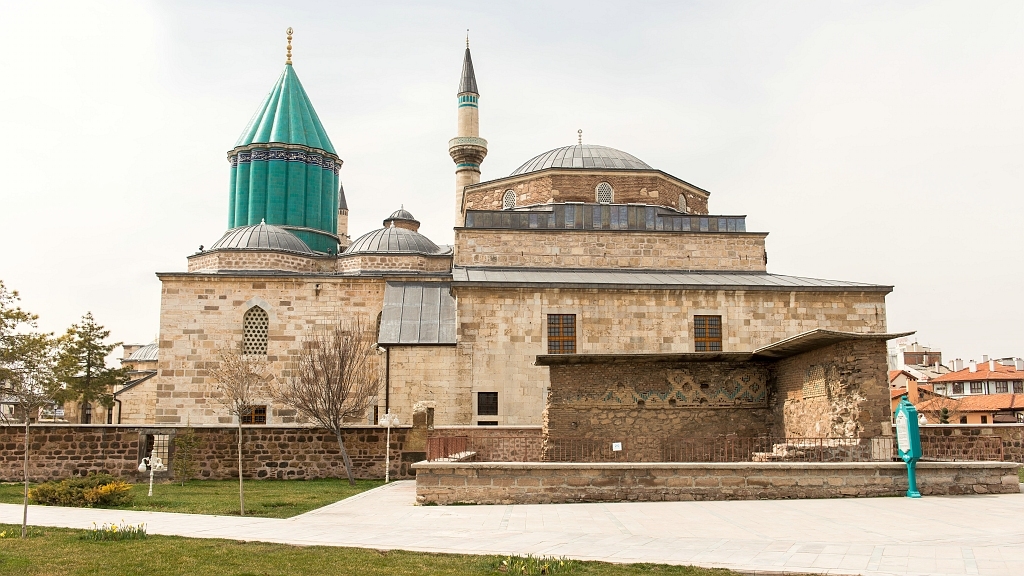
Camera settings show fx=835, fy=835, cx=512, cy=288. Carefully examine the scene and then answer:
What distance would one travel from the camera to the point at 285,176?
35.2 m

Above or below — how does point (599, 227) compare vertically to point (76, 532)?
above

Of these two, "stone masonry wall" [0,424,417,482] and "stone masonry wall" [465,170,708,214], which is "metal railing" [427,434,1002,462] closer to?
"stone masonry wall" [0,424,417,482]

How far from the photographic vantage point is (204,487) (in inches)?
591

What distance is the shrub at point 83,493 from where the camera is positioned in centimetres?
1205

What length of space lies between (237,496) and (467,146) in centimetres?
2299

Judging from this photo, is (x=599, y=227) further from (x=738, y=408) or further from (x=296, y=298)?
(x=738, y=408)

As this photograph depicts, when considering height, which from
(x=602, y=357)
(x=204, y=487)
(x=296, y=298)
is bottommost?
(x=204, y=487)

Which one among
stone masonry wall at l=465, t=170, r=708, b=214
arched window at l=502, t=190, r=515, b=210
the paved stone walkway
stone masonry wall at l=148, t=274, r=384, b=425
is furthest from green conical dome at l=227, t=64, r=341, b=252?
the paved stone walkway

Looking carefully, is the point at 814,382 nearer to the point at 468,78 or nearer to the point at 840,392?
the point at 840,392

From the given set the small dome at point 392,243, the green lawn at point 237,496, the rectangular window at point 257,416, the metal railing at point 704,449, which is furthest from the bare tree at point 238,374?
the metal railing at point 704,449

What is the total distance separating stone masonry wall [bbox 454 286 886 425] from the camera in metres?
21.3

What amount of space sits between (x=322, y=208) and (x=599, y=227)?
587 inches

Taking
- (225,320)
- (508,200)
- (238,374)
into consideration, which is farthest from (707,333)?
(225,320)

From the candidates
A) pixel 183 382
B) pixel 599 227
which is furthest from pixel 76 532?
pixel 599 227
